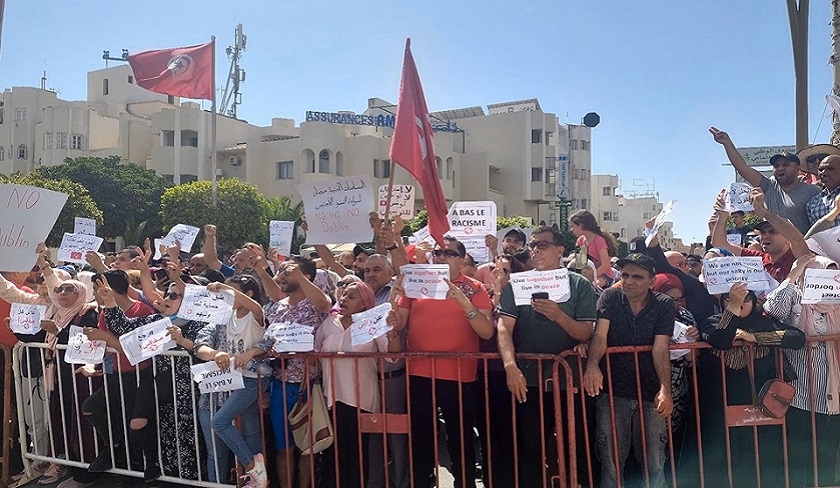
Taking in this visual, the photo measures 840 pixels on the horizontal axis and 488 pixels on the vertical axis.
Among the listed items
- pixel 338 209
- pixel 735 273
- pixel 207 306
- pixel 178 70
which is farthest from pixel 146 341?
pixel 178 70

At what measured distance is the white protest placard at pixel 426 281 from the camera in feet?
14.0

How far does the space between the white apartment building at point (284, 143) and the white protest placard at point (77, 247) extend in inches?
1366

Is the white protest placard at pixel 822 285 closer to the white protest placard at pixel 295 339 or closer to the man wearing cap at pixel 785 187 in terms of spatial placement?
the man wearing cap at pixel 785 187

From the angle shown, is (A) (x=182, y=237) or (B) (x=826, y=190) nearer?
(B) (x=826, y=190)

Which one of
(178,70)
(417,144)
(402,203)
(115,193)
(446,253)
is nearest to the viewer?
(446,253)

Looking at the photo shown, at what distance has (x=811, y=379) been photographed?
13.7 feet

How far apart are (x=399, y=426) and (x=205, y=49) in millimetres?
13851

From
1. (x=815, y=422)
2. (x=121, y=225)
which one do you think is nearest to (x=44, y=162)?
(x=121, y=225)

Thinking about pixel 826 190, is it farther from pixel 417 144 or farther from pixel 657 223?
pixel 417 144

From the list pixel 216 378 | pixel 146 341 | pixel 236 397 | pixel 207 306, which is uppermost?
pixel 207 306

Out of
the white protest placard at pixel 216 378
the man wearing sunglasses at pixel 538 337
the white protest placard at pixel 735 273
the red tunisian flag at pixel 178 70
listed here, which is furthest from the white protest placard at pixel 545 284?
the red tunisian flag at pixel 178 70

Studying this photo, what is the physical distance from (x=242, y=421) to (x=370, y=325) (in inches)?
49.7

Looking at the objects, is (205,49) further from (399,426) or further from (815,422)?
(815,422)

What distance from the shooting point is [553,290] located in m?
4.01
